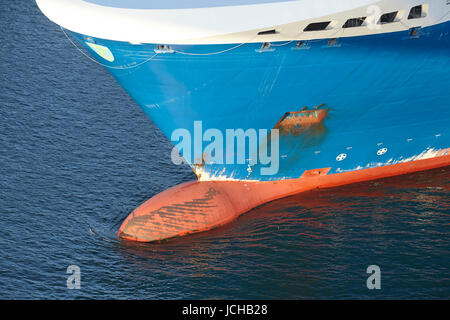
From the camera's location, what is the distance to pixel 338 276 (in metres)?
19.9

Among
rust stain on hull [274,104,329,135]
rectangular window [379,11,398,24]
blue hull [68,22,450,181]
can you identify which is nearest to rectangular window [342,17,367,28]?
blue hull [68,22,450,181]

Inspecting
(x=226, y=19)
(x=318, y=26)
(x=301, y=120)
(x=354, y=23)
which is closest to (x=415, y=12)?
(x=354, y=23)

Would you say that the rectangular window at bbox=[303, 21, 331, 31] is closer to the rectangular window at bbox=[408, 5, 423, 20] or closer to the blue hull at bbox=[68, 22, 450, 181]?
the blue hull at bbox=[68, 22, 450, 181]

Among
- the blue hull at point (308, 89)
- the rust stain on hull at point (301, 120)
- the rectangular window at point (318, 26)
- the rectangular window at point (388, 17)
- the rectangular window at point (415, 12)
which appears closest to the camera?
the rectangular window at point (318, 26)

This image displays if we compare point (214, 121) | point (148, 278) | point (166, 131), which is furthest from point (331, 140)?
point (148, 278)

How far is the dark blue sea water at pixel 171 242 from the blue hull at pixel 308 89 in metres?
1.87

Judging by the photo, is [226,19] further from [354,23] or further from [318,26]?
[354,23]

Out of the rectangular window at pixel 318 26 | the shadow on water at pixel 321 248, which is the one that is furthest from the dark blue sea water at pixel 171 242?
Answer: the rectangular window at pixel 318 26

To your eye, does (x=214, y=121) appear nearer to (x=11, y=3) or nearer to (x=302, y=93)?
(x=302, y=93)

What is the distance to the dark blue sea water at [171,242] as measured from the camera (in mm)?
19844

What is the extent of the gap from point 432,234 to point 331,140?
4.37 meters

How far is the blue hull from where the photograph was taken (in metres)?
20.8

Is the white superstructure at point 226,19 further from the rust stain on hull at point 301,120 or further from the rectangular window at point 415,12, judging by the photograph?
the rust stain on hull at point 301,120

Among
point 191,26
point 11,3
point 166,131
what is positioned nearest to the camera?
point 191,26
